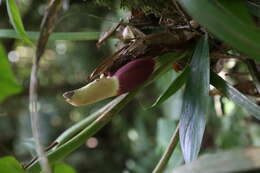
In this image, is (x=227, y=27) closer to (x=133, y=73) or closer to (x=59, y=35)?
(x=133, y=73)

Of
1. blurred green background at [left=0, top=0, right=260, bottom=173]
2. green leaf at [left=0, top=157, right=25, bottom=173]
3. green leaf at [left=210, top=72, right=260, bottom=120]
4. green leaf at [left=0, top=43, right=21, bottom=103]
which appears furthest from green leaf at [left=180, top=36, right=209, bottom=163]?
blurred green background at [left=0, top=0, right=260, bottom=173]

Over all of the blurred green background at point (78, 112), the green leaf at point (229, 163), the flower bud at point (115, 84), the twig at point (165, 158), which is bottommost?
the blurred green background at point (78, 112)

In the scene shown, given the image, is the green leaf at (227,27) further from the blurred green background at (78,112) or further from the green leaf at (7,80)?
the blurred green background at (78,112)

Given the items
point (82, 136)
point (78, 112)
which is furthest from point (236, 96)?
point (78, 112)

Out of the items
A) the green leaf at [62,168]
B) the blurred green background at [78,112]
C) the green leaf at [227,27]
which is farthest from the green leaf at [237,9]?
the blurred green background at [78,112]

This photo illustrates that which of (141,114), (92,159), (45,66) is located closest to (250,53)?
(141,114)

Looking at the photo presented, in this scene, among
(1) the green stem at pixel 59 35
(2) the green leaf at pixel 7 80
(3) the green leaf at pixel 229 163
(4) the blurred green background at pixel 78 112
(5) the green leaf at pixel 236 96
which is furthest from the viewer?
(4) the blurred green background at pixel 78 112

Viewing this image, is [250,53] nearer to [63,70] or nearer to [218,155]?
[218,155]
